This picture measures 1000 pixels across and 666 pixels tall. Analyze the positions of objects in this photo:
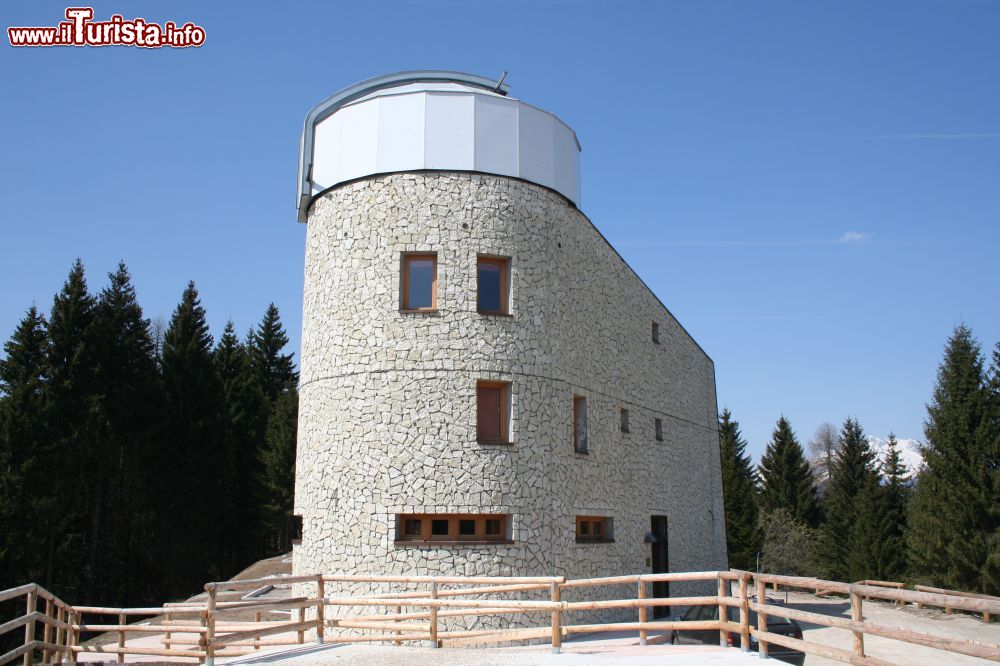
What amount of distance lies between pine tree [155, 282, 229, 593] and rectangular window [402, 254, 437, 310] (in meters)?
25.9

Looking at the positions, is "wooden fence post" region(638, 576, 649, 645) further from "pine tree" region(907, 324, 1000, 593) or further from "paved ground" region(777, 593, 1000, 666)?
"pine tree" region(907, 324, 1000, 593)

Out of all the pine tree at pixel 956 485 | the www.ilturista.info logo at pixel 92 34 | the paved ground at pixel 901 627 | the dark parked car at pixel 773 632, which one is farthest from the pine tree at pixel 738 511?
the www.ilturista.info logo at pixel 92 34

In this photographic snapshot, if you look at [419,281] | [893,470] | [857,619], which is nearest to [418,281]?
[419,281]

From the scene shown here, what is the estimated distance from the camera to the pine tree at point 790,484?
4869 cm

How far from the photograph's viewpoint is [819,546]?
43.1 metres

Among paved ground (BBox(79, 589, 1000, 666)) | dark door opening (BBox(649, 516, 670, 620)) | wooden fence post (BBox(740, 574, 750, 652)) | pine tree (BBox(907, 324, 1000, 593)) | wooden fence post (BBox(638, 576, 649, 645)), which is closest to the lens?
wooden fence post (BBox(740, 574, 750, 652))

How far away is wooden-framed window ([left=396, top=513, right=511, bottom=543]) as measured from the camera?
13278 millimetres

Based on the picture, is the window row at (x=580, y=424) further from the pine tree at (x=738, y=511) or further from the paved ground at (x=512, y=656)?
the pine tree at (x=738, y=511)

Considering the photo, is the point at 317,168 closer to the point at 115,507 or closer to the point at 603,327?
the point at 603,327

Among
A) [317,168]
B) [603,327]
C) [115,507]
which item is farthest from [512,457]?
[115,507]

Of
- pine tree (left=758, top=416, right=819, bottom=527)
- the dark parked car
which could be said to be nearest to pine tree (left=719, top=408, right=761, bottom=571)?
pine tree (left=758, top=416, right=819, bottom=527)

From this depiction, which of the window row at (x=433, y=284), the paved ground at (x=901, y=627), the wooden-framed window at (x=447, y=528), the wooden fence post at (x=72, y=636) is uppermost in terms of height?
the window row at (x=433, y=284)

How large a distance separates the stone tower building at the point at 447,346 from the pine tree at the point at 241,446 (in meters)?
27.3

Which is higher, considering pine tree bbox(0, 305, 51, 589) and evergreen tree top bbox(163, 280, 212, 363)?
evergreen tree top bbox(163, 280, 212, 363)
